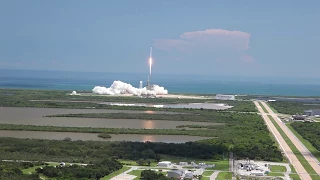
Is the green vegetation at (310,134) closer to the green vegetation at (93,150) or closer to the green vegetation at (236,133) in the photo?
the green vegetation at (236,133)

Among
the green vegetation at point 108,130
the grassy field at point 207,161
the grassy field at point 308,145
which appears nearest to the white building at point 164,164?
the grassy field at point 207,161

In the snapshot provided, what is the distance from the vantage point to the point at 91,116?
60812 millimetres

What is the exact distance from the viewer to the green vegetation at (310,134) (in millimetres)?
41175

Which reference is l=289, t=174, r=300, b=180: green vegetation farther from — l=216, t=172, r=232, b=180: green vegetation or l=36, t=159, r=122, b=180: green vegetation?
l=36, t=159, r=122, b=180: green vegetation

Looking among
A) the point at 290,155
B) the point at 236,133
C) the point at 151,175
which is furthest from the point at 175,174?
the point at 236,133

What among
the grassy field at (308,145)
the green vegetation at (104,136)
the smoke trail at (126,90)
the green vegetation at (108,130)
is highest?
the smoke trail at (126,90)

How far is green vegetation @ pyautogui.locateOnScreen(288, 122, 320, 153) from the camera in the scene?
4117cm

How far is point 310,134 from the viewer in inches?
1916

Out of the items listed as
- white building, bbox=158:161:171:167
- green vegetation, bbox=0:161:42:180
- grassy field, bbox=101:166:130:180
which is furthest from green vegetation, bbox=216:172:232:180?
green vegetation, bbox=0:161:42:180

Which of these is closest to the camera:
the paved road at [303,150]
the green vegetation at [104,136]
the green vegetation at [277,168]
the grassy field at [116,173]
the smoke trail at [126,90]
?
the grassy field at [116,173]

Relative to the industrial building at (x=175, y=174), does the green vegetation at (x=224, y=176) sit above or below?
below

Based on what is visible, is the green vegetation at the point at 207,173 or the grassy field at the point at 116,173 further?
the green vegetation at the point at 207,173

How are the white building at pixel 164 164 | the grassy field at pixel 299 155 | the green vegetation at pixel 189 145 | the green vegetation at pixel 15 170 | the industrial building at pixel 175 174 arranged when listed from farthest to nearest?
the green vegetation at pixel 189 145 < the grassy field at pixel 299 155 < the white building at pixel 164 164 < the industrial building at pixel 175 174 < the green vegetation at pixel 15 170

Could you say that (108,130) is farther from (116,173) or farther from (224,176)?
(224,176)
